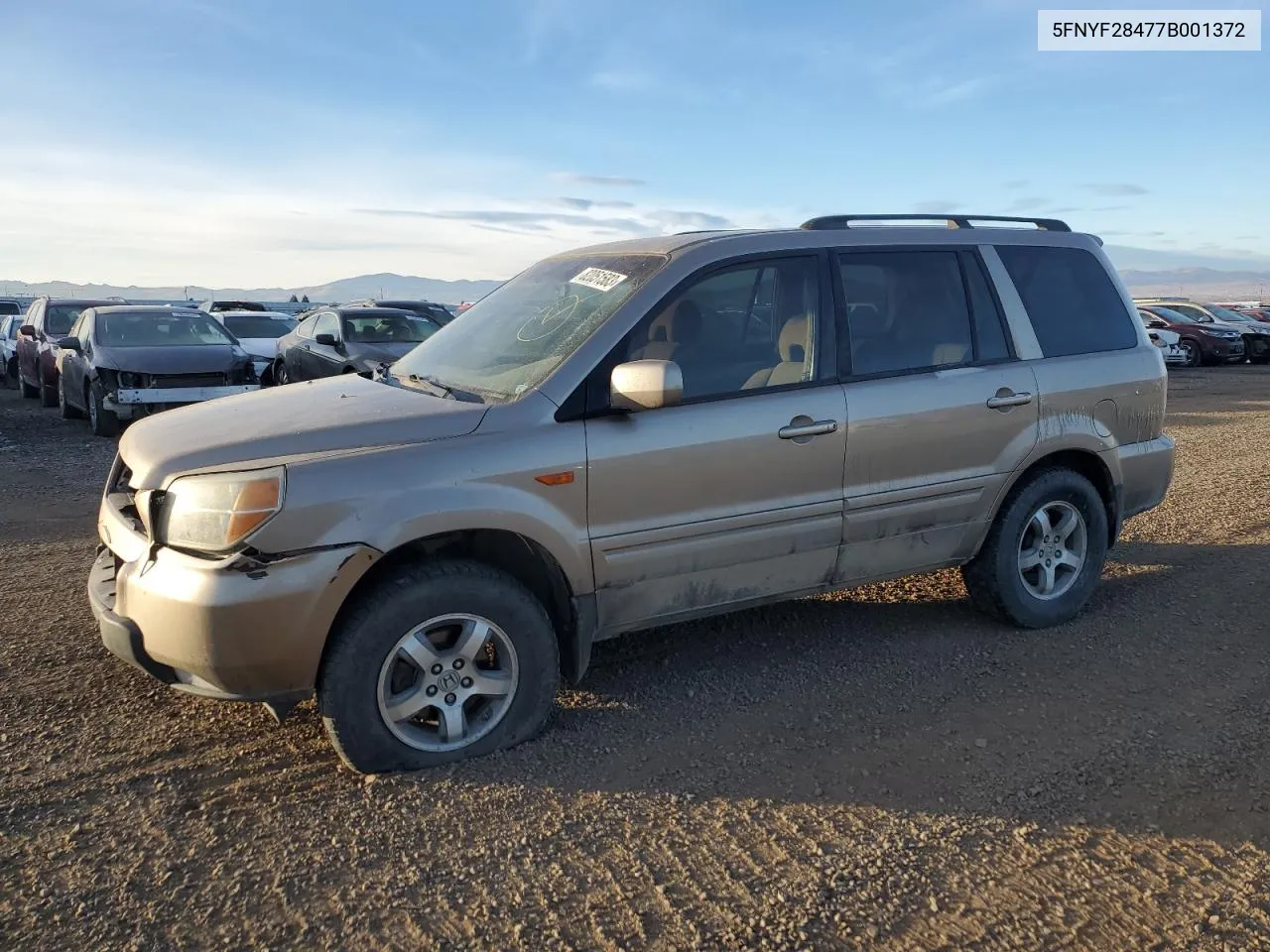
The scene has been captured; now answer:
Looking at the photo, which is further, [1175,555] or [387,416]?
[1175,555]

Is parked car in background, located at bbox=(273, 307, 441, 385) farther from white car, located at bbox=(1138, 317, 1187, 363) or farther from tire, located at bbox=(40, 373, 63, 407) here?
white car, located at bbox=(1138, 317, 1187, 363)

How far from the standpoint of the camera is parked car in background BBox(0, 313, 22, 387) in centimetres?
2091

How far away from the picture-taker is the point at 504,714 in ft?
12.0

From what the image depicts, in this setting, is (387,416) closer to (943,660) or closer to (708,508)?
(708,508)

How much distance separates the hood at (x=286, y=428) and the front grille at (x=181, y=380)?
8117 mm

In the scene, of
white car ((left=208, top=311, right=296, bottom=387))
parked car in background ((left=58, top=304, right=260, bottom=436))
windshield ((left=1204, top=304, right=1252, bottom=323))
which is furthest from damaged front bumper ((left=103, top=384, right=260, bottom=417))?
windshield ((left=1204, top=304, right=1252, bottom=323))

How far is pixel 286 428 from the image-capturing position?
3562 mm

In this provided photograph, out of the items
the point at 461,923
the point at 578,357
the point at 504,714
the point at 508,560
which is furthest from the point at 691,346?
the point at 461,923

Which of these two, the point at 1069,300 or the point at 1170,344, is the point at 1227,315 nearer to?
the point at 1170,344

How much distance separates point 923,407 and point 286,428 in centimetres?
265

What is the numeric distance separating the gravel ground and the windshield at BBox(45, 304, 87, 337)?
12302 mm

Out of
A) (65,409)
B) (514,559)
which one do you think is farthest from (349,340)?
(514,559)

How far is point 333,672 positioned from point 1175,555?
5.20 meters

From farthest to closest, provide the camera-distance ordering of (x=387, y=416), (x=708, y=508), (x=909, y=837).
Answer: (x=708, y=508) → (x=387, y=416) → (x=909, y=837)
